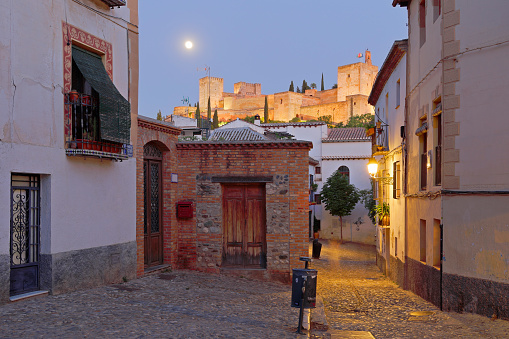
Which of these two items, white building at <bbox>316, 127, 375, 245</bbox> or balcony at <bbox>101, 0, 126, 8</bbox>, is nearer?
balcony at <bbox>101, 0, 126, 8</bbox>

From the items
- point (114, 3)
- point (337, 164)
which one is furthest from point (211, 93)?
point (114, 3)

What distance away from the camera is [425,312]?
1000 cm

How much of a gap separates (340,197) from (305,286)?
26.9 meters

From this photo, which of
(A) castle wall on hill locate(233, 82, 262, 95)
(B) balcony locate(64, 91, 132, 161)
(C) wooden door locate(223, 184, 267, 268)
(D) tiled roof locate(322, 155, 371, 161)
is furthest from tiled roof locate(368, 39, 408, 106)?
(A) castle wall on hill locate(233, 82, 262, 95)

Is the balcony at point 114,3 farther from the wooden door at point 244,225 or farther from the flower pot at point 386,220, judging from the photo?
the flower pot at point 386,220

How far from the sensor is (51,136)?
8.46m

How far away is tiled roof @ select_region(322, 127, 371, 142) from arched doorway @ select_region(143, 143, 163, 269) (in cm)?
2642

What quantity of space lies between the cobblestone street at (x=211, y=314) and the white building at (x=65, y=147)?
Result: 0.60m

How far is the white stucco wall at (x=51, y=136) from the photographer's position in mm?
7590

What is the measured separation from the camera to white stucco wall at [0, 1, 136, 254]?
7.59 m

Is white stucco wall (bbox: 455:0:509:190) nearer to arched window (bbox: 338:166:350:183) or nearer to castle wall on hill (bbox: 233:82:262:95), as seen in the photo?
arched window (bbox: 338:166:350:183)

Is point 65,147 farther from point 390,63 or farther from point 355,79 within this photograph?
point 355,79

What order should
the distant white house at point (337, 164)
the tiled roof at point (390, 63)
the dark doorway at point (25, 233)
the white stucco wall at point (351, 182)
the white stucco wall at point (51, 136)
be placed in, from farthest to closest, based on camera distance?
the distant white house at point (337, 164)
the white stucco wall at point (351, 182)
the tiled roof at point (390, 63)
the dark doorway at point (25, 233)
the white stucco wall at point (51, 136)

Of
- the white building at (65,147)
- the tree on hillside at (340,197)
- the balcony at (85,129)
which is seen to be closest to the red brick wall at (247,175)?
the white building at (65,147)
